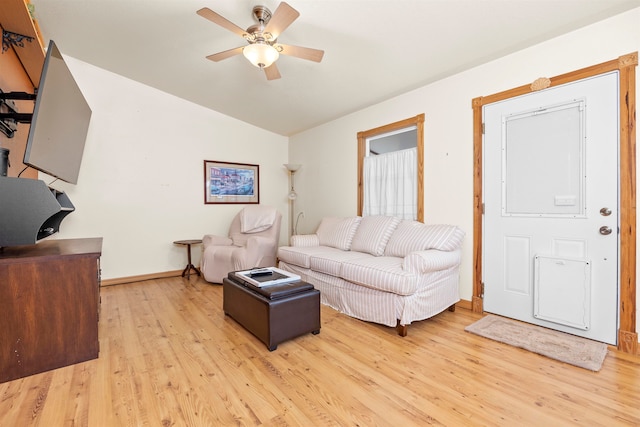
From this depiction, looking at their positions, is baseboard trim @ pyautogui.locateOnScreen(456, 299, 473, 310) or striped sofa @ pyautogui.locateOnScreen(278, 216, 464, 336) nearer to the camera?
striped sofa @ pyautogui.locateOnScreen(278, 216, 464, 336)

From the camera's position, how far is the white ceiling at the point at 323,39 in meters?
2.06

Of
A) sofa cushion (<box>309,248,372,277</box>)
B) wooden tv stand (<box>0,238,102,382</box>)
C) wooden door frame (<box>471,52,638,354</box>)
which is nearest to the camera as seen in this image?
wooden tv stand (<box>0,238,102,382</box>)

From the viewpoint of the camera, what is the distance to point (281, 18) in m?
1.92

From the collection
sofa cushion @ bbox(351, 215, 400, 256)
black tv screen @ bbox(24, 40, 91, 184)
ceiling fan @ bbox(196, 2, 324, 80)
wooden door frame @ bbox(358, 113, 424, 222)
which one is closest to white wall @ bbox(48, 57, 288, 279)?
black tv screen @ bbox(24, 40, 91, 184)

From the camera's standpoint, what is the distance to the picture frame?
452 cm

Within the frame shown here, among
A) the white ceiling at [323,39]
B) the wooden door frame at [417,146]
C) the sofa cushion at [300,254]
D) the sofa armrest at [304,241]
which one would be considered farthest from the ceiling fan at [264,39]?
the sofa armrest at [304,241]

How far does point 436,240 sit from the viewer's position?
2645mm

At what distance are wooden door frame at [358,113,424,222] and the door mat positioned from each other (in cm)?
122

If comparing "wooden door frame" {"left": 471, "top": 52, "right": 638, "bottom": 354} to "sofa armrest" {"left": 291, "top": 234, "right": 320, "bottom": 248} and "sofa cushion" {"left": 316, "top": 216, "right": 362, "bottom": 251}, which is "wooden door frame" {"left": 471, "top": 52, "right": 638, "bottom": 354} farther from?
"sofa armrest" {"left": 291, "top": 234, "right": 320, "bottom": 248}

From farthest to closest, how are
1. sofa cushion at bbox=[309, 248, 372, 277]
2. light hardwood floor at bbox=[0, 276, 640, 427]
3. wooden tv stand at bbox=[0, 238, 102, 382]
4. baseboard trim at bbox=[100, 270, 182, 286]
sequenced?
baseboard trim at bbox=[100, 270, 182, 286] < sofa cushion at bbox=[309, 248, 372, 277] < wooden tv stand at bbox=[0, 238, 102, 382] < light hardwood floor at bbox=[0, 276, 640, 427]

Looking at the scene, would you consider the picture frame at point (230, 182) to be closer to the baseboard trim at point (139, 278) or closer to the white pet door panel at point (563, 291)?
the baseboard trim at point (139, 278)

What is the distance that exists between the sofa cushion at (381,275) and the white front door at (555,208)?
0.96m

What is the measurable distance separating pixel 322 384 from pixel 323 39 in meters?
2.65

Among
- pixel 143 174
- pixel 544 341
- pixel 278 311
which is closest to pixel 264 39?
pixel 278 311
